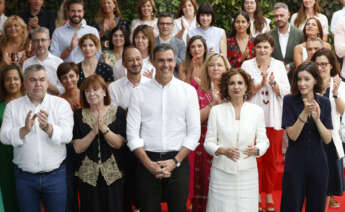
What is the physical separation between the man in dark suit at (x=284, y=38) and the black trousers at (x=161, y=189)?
2682 mm

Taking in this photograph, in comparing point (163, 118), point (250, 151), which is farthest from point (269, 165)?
point (163, 118)

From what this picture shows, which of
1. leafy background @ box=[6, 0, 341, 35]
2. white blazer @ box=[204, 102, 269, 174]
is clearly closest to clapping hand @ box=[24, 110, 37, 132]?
white blazer @ box=[204, 102, 269, 174]

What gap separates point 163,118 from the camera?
149 inches

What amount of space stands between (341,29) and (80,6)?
350 cm

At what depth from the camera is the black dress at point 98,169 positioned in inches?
152

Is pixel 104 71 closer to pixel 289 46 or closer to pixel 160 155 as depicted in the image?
pixel 160 155

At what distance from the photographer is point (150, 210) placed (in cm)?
378

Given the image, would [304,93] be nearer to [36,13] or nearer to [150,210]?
[150,210]

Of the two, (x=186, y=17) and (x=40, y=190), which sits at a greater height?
(x=186, y=17)

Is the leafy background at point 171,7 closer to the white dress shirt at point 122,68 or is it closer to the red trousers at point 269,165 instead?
the white dress shirt at point 122,68

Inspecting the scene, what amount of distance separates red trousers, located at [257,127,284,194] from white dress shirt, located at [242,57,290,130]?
121 millimetres

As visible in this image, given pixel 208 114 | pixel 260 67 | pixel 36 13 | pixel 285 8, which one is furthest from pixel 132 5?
pixel 208 114

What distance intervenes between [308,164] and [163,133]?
122 cm

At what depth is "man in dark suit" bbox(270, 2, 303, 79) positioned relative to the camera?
5.90 metres
